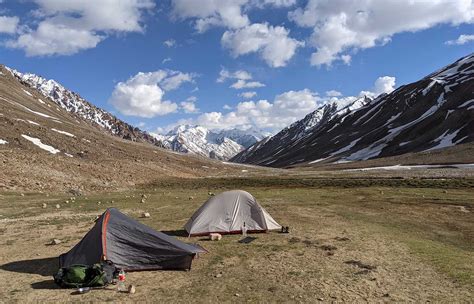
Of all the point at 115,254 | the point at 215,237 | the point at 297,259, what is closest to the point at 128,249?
the point at 115,254

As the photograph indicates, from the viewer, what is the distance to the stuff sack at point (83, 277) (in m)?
15.2

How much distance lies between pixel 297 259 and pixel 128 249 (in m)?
7.56

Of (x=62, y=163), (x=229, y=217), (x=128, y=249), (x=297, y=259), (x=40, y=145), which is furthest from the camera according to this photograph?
(x=40, y=145)

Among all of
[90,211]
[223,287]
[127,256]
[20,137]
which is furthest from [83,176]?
[223,287]

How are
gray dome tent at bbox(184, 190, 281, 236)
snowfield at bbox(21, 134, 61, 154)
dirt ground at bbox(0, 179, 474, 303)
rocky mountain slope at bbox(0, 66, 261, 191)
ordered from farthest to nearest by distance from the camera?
snowfield at bbox(21, 134, 61, 154) → rocky mountain slope at bbox(0, 66, 261, 191) → gray dome tent at bbox(184, 190, 281, 236) → dirt ground at bbox(0, 179, 474, 303)

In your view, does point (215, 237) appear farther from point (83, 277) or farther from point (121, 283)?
point (83, 277)

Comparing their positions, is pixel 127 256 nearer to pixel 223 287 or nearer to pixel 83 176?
pixel 223 287

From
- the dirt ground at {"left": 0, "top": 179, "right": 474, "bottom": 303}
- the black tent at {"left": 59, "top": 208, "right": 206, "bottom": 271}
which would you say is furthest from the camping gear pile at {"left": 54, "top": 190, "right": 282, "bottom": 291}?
the dirt ground at {"left": 0, "top": 179, "right": 474, "bottom": 303}

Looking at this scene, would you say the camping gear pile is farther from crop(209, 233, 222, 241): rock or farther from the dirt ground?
crop(209, 233, 222, 241): rock

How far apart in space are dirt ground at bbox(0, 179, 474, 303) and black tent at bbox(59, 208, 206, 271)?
1.95 feet

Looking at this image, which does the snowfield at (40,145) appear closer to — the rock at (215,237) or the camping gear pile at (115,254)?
the rock at (215,237)

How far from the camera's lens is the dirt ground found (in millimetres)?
14406

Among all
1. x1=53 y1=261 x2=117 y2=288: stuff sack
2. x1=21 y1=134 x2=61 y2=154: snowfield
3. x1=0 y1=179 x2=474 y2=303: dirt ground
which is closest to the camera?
x1=0 y1=179 x2=474 y2=303: dirt ground

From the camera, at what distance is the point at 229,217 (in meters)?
25.0
